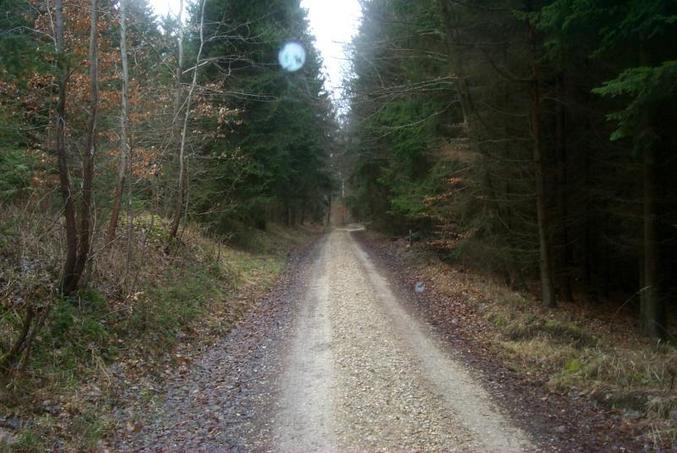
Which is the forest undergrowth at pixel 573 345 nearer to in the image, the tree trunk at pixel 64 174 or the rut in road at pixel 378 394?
the rut in road at pixel 378 394

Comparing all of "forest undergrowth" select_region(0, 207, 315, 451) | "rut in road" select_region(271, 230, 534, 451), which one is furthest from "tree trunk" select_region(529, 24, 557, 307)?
"forest undergrowth" select_region(0, 207, 315, 451)

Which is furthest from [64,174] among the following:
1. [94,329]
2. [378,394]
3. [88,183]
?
[378,394]

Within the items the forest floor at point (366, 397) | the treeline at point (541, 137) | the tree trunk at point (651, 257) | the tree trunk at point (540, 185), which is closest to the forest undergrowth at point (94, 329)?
the forest floor at point (366, 397)

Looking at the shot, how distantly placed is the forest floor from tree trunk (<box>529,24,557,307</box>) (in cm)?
193

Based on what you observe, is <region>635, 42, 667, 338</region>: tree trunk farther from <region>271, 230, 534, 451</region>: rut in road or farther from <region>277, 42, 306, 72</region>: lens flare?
<region>277, 42, 306, 72</region>: lens flare

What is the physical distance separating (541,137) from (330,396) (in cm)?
814

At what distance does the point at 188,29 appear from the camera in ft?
44.9

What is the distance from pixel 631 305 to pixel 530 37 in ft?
31.4

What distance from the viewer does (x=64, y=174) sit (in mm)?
7523

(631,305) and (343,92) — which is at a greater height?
(343,92)

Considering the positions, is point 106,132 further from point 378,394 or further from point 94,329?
point 378,394

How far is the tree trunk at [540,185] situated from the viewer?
1057 centimetres

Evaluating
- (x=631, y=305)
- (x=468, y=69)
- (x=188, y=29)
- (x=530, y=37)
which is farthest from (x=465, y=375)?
(x=188, y=29)

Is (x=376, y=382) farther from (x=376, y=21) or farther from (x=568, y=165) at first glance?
(x=376, y=21)
